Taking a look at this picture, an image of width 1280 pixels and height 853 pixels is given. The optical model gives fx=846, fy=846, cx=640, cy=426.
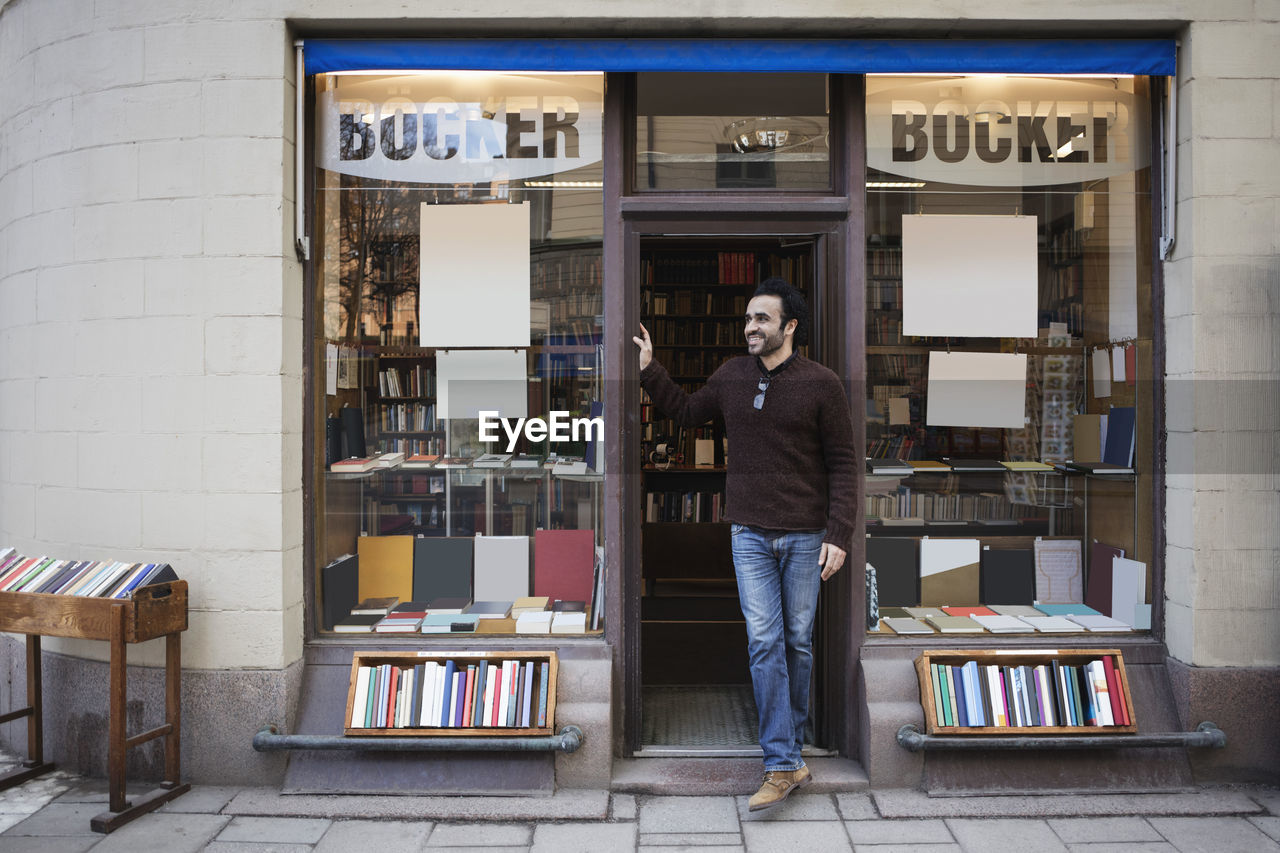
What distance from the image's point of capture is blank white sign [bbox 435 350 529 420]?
3807 mm

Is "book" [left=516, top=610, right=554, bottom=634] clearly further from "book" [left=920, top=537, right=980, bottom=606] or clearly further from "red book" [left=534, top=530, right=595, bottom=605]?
"book" [left=920, top=537, right=980, bottom=606]

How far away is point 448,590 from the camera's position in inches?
154

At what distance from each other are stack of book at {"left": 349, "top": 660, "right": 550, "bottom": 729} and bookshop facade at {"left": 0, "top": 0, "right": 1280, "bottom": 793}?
14mm

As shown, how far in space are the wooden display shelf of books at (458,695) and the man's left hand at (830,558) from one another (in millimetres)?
1142

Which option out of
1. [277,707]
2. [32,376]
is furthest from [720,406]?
[32,376]

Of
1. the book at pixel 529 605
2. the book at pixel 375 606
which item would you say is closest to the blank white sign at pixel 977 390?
the book at pixel 529 605

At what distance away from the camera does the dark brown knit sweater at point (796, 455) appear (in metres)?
3.20

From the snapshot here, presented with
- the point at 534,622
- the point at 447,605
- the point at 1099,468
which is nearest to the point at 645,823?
the point at 534,622

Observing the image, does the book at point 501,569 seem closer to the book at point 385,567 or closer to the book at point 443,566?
the book at point 443,566

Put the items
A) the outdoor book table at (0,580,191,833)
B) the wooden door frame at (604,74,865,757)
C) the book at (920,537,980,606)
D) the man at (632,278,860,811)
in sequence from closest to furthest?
the outdoor book table at (0,580,191,833) → the man at (632,278,860,811) → the wooden door frame at (604,74,865,757) → the book at (920,537,980,606)

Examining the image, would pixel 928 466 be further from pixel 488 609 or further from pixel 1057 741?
pixel 488 609

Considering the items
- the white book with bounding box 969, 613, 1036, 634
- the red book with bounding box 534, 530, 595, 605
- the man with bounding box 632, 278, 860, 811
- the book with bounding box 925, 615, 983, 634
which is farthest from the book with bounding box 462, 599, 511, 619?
the white book with bounding box 969, 613, 1036, 634

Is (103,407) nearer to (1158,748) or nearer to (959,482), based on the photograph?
(959,482)

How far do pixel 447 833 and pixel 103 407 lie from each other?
2241 mm
